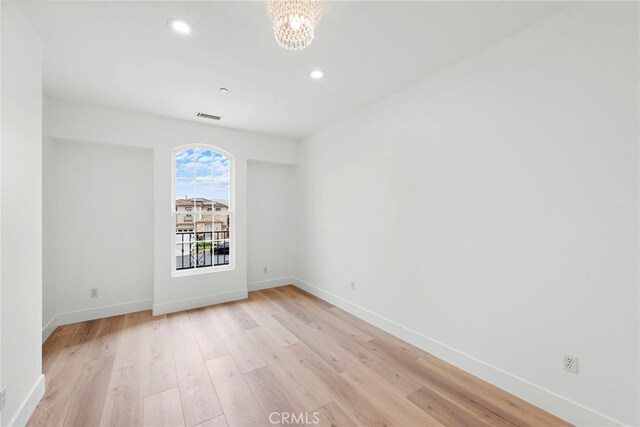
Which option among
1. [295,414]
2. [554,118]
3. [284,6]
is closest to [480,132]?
[554,118]

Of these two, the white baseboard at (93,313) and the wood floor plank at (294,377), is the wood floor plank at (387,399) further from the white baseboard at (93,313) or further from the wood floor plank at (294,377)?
the white baseboard at (93,313)

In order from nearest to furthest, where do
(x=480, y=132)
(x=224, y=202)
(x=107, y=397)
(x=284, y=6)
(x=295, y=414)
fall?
1. (x=284, y=6)
2. (x=295, y=414)
3. (x=107, y=397)
4. (x=480, y=132)
5. (x=224, y=202)

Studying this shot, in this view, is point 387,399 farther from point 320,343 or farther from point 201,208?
point 201,208

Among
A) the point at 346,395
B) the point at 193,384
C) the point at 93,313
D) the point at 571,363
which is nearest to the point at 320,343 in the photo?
the point at 346,395

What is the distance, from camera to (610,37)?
155 centimetres

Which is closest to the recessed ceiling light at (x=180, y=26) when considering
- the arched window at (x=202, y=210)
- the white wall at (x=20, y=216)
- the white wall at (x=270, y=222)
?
the white wall at (x=20, y=216)

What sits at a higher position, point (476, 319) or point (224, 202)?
point (224, 202)

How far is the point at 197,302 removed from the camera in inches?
146

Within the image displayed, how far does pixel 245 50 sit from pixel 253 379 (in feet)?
8.92

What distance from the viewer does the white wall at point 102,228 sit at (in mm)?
3166

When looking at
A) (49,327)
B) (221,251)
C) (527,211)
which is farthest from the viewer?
(221,251)

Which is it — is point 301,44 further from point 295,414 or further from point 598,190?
point 295,414

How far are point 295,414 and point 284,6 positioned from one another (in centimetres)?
255

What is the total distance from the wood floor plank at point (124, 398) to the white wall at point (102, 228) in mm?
1593
